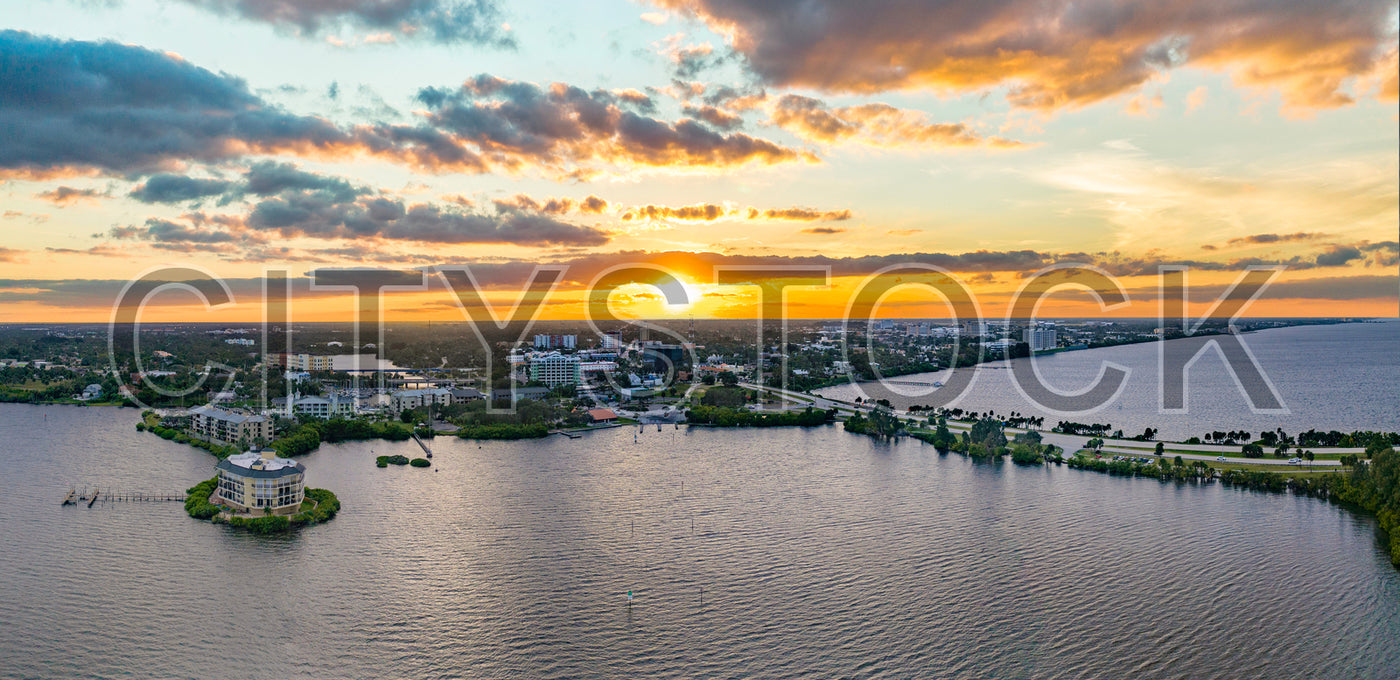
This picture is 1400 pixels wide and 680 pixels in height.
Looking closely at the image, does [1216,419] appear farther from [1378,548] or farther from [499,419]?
[499,419]

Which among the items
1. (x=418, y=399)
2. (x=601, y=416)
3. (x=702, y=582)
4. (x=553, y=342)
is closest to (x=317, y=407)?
(x=418, y=399)

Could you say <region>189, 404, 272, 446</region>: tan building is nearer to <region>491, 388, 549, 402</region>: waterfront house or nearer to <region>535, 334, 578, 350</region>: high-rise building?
<region>491, 388, 549, 402</region>: waterfront house

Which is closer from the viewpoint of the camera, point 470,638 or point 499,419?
point 470,638

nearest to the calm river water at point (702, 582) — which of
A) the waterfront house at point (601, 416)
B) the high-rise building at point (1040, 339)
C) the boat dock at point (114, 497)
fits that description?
the boat dock at point (114, 497)

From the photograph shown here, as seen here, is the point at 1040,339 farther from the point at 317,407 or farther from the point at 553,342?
the point at 317,407

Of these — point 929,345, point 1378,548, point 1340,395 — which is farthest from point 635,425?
point 929,345

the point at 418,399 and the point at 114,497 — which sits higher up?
the point at 418,399
